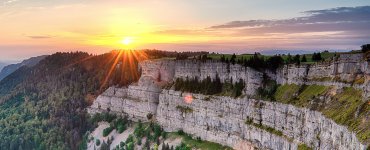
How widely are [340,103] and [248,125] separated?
36284 millimetres

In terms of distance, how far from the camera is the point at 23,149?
631 feet

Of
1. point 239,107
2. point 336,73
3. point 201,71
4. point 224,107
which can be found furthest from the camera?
point 201,71

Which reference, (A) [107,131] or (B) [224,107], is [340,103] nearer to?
(B) [224,107]

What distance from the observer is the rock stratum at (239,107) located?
79.0 meters

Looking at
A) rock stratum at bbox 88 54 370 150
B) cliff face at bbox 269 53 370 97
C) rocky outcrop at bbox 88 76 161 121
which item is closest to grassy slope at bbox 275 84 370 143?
rock stratum at bbox 88 54 370 150

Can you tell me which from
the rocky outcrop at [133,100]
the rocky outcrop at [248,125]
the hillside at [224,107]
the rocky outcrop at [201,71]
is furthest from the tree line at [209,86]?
the rocky outcrop at [133,100]

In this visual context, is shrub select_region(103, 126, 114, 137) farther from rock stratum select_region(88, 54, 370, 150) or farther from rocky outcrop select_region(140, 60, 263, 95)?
rocky outcrop select_region(140, 60, 263, 95)

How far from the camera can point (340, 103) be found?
7594cm

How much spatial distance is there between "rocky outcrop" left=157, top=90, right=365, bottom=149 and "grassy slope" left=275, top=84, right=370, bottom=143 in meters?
0.95

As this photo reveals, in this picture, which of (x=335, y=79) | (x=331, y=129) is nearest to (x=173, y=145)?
(x=335, y=79)

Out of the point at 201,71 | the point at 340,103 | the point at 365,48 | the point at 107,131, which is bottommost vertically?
the point at 107,131

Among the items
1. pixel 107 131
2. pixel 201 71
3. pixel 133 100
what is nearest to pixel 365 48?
pixel 201 71

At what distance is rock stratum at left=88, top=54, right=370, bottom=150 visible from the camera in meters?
79.0

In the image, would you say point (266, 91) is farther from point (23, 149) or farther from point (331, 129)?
point (23, 149)
